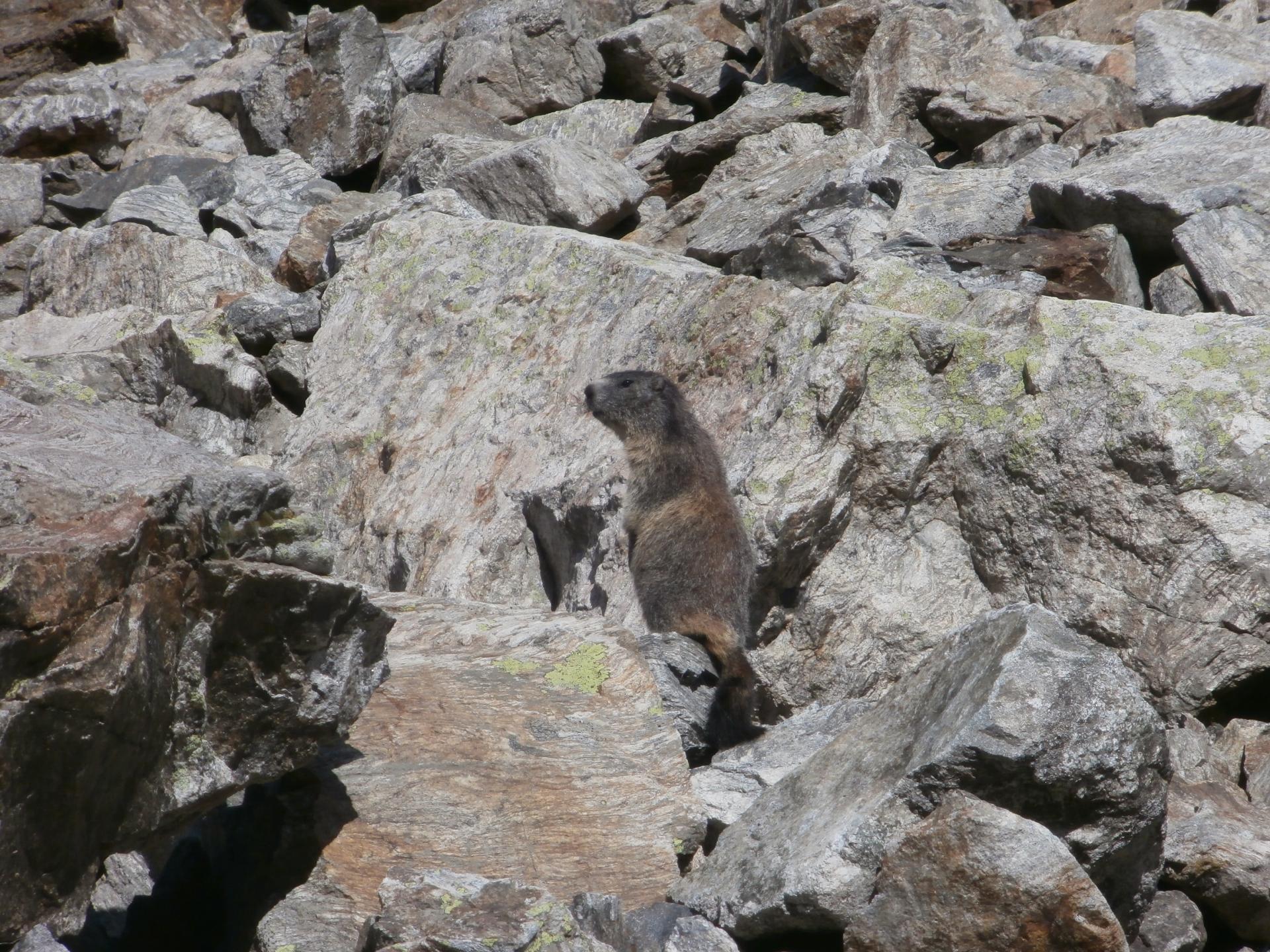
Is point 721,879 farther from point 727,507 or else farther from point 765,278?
point 765,278

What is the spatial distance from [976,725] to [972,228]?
257 inches

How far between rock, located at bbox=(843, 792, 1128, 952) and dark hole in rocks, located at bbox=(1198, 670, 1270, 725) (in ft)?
8.20

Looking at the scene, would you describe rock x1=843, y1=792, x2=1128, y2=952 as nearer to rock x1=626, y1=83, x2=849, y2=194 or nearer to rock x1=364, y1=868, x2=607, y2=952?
rock x1=364, y1=868, x2=607, y2=952

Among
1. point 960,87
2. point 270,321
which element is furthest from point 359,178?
point 960,87

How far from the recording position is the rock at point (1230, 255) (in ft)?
27.3

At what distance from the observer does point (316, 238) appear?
12.2 m

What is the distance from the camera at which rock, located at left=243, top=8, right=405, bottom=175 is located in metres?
15.0

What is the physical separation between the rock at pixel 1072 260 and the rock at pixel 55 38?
16230mm

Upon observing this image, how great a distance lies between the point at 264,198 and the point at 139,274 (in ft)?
7.53

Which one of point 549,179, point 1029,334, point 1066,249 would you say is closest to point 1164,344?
point 1029,334

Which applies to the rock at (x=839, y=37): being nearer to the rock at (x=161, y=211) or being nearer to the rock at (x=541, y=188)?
the rock at (x=541, y=188)

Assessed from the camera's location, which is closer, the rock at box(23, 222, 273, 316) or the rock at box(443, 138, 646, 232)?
the rock at box(23, 222, 273, 316)

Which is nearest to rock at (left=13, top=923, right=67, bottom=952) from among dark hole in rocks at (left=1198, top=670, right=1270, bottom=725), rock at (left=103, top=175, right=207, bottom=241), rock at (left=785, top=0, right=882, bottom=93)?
dark hole in rocks at (left=1198, top=670, right=1270, bottom=725)

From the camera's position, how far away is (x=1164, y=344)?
23.4 feet
